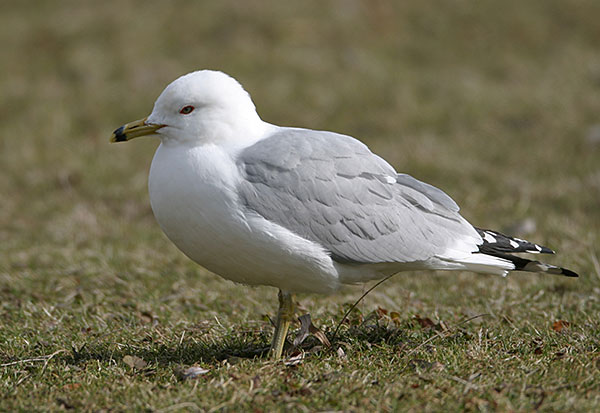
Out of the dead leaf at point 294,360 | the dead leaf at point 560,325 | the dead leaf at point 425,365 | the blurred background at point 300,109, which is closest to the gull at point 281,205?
the dead leaf at point 294,360

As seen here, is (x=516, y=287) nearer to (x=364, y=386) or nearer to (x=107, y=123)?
(x=364, y=386)

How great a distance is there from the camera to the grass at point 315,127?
3.51m

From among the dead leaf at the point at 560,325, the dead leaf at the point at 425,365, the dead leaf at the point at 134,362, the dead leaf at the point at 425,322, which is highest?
the dead leaf at the point at 560,325

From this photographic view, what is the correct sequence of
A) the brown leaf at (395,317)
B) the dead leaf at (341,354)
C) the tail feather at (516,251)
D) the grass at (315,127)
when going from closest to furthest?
the grass at (315,127)
the dead leaf at (341,354)
the tail feather at (516,251)
the brown leaf at (395,317)

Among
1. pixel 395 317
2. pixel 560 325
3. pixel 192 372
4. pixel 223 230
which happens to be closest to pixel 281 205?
pixel 223 230

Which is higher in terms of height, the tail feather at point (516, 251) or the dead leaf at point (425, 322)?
the tail feather at point (516, 251)

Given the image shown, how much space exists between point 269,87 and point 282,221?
7942 mm

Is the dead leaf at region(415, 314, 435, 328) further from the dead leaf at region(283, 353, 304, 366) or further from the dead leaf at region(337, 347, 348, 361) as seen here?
the dead leaf at region(283, 353, 304, 366)

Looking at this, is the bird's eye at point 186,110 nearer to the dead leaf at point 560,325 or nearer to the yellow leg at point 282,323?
the yellow leg at point 282,323

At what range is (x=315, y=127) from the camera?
10.5 meters

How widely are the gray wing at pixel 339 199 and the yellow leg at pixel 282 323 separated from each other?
43 cm

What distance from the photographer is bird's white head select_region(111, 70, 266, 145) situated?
384 cm

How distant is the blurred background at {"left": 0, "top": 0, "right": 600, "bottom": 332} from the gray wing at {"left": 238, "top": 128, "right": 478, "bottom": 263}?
4.74ft

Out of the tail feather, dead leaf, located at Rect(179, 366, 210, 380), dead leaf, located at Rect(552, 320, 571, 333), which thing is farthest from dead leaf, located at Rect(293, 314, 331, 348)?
dead leaf, located at Rect(552, 320, 571, 333)
